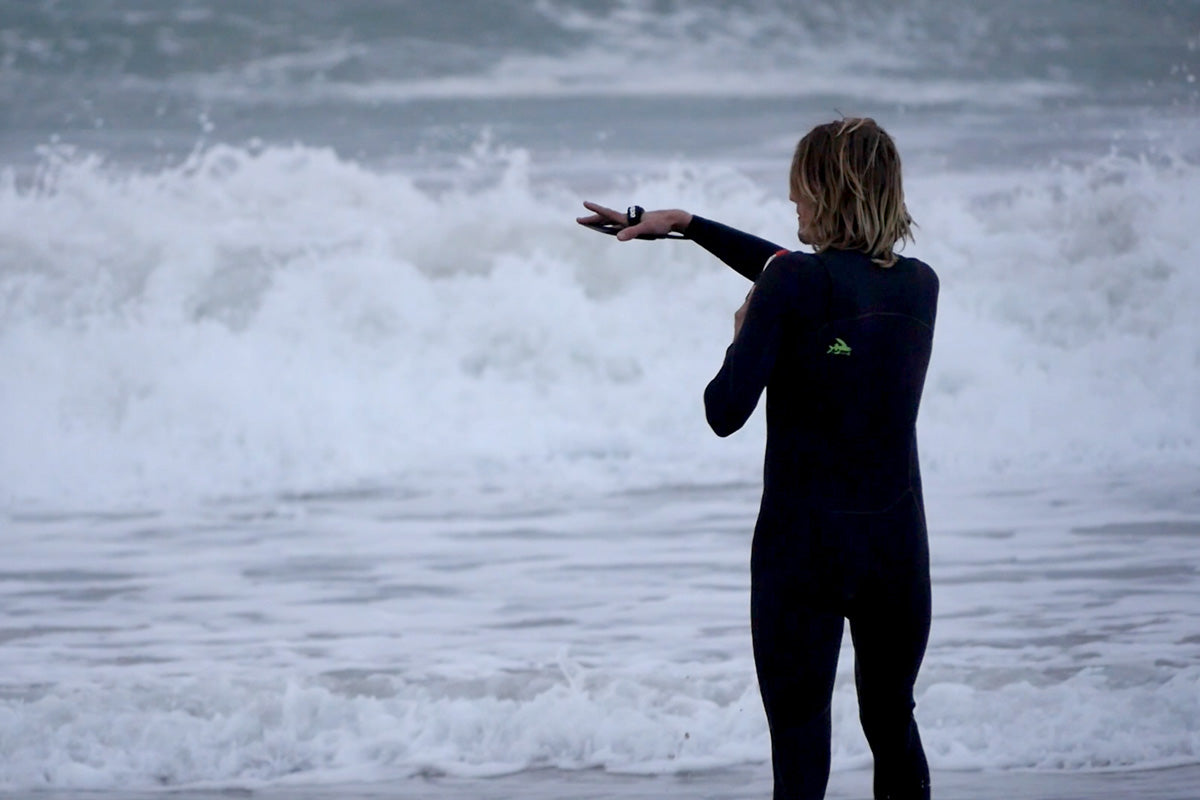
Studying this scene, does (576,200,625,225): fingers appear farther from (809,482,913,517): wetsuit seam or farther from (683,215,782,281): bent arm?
(809,482,913,517): wetsuit seam

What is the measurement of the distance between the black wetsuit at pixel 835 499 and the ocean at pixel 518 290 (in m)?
2.35

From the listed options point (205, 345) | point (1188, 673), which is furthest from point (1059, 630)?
point (205, 345)

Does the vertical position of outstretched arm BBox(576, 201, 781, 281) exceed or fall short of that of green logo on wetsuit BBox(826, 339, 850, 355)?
it exceeds it

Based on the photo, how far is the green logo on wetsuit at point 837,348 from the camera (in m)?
1.36

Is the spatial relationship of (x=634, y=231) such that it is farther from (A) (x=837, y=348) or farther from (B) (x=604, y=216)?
(A) (x=837, y=348)

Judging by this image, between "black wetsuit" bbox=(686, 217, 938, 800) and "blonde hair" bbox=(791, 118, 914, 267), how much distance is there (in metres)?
0.02

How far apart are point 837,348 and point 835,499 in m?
0.16

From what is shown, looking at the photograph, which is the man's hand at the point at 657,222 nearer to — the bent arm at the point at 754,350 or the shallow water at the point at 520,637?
the bent arm at the point at 754,350

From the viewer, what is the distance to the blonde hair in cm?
134

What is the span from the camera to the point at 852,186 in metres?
1.34

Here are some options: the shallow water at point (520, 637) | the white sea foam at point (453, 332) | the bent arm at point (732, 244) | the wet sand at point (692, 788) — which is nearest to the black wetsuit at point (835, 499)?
the bent arm at point (732, 244)

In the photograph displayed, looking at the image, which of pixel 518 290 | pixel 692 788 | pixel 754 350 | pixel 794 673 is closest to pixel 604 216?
pixel 754 350

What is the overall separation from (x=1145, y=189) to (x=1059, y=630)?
2.20 meters

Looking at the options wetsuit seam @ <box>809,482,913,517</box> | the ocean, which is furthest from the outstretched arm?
the ocean
